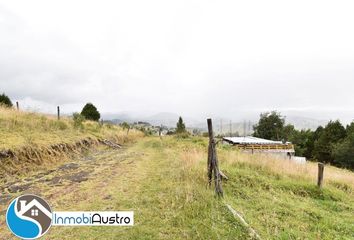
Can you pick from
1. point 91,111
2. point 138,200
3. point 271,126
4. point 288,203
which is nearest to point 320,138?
point 271,126

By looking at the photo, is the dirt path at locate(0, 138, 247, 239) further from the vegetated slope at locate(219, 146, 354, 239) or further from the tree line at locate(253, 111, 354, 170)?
the tree line at locate(253, 111, 354, 170)

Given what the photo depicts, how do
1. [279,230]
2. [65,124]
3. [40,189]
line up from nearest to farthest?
1. [279,230]
2. [40,189]
3. [65,124]

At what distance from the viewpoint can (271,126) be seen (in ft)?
200

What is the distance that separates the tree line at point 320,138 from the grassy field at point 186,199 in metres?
39.5

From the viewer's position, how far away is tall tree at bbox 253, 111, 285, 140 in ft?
198

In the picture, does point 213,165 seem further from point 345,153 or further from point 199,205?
point 345,153

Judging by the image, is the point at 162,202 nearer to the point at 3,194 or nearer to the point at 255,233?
the point at 255,233

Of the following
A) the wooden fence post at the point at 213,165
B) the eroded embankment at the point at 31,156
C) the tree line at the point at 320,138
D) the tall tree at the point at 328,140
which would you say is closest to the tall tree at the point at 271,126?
the tree line at the point at 320,138

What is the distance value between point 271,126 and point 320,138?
410 inches

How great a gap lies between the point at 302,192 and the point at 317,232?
419 cm

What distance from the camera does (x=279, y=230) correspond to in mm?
5734

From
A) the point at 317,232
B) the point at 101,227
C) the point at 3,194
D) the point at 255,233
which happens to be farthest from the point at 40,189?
the point at 317,232

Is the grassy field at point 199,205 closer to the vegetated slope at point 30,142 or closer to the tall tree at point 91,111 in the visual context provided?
the vegetated slope at point 30,142

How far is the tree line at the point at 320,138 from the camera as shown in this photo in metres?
45.5
